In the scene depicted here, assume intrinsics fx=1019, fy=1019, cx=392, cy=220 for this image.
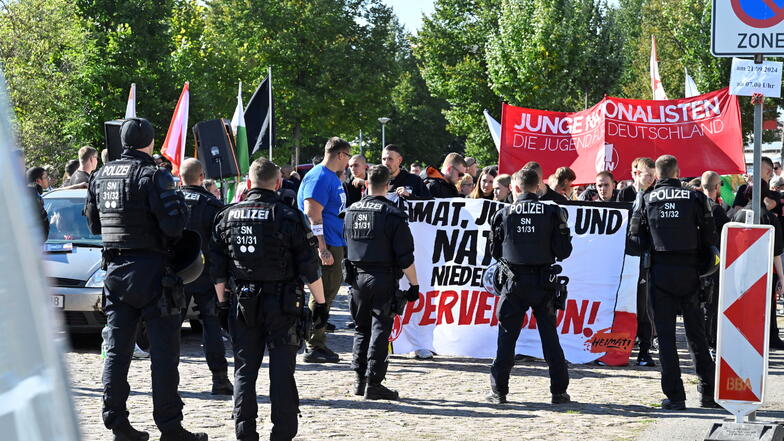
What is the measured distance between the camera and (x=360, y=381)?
8.30 meters

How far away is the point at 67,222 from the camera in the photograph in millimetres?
11438

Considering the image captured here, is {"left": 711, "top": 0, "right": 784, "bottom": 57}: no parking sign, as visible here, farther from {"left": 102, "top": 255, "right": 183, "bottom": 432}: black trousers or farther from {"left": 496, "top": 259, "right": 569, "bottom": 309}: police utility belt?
{"left": 102, "top": 255, "right": 183, "bottom": 432}: black trousers

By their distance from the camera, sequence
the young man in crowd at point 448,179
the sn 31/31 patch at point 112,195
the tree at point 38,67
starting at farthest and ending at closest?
1. the tree at point 38,67
2. the young man in crowd at point 448,179
3. the sn 31/31 patch at point 112,195

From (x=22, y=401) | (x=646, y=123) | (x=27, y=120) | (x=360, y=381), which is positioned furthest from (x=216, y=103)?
(x=22, y=401)

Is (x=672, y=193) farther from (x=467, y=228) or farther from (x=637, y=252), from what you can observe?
(x=467, y=228)

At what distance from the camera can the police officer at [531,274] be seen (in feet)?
26.3

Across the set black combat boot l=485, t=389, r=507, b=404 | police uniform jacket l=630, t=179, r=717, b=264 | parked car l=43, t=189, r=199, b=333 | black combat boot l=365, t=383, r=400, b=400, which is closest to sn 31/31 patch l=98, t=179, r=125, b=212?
black combat boot l=365, t=383, r=400, b=400

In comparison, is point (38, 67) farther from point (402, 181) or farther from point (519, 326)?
point (519, 326)

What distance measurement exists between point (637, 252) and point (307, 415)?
2899 millimetres

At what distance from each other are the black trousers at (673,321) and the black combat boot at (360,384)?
2.37m

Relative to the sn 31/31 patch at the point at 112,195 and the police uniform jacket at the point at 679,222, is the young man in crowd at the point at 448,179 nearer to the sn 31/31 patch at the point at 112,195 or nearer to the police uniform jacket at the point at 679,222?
the police uniform jacket at the point at 679,222

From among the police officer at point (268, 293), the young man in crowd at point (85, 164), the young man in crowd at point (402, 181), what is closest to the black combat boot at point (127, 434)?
the police officer at point (268, 293)

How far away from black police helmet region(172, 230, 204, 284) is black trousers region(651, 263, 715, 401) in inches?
141

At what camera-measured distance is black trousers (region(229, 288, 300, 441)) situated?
614 cm
